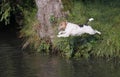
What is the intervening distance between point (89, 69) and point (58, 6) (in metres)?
3.51

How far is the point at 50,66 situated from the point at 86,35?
1.73 m

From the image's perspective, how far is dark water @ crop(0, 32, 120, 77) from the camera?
13492 mm

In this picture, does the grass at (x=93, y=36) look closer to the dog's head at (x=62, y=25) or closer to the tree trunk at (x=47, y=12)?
the tree trunk at (x=47, y=12)

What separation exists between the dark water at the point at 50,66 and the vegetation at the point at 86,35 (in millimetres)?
379

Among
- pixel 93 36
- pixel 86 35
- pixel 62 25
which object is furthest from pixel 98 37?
pixel 62 25

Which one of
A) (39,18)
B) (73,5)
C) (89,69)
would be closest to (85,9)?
(73,5)

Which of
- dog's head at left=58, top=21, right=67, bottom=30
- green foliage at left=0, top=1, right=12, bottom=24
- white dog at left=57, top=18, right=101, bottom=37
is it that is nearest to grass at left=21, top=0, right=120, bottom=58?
white dog at left=57, top=18, right=101, bottom=37

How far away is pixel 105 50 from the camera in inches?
585

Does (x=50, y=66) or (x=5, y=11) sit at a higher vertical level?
(x=5, y=11)

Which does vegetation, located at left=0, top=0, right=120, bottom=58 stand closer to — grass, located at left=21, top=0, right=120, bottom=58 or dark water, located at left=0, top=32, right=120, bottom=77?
grass, located at left=21, top=0, right=120, bottom=58

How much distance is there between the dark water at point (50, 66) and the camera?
13.5 metres

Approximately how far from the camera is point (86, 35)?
605 inches

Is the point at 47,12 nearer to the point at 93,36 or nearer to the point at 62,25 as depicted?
the point at 62,25

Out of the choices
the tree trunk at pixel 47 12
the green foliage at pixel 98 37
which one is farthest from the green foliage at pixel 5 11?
the green foliage at pixel 98 37
